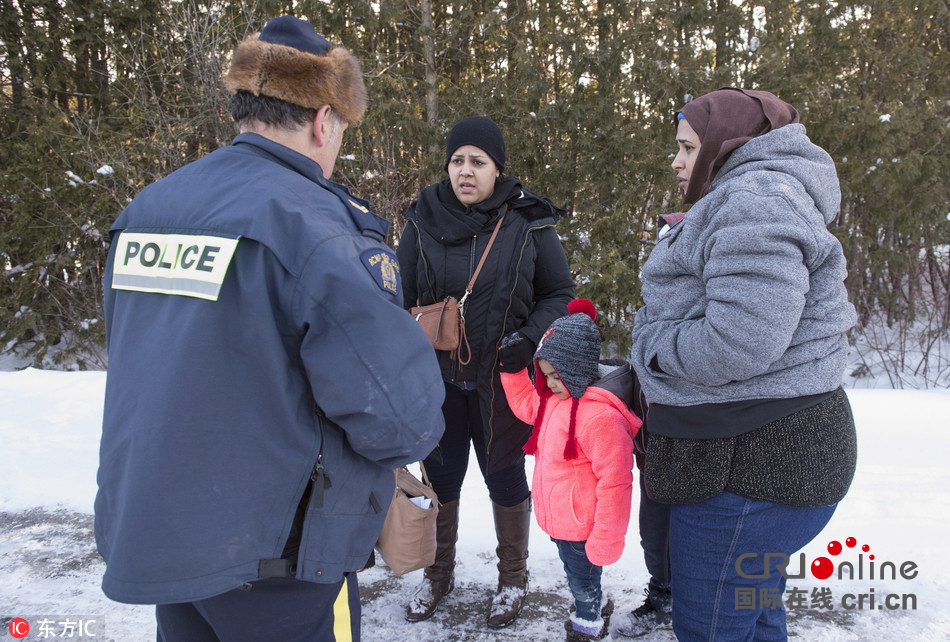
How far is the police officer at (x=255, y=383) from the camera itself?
1201mm

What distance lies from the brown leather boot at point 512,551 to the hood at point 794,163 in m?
1.63

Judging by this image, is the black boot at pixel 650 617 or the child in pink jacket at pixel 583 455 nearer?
the child in pink jacket at pixel 583 455

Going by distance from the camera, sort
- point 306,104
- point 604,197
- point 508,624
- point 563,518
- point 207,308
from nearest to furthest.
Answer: point 207,308 < point 306,104 < point 563,518 < point 508,624 < point 604,197

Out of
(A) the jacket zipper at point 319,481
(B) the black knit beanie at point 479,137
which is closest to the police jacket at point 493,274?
(B) the black knit beanie at point 479,137

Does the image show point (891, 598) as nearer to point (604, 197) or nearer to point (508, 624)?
point (508, 624)

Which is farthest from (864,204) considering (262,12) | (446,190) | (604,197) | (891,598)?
(262,12)

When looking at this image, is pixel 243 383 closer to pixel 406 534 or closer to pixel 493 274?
pixel 406 534

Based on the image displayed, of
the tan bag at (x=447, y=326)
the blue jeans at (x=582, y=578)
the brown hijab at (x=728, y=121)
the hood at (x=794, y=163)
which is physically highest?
the brown hijab at (x=728, y=121)

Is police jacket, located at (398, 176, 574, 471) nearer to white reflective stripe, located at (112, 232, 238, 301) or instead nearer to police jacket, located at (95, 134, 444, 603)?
police jacket, located at (95, 134, 444, 603)

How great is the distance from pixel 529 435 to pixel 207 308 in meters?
1.72

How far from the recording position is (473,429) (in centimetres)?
271

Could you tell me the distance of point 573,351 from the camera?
2.22m

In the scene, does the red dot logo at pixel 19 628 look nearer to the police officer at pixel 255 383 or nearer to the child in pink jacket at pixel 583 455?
the police officer at pixel 255 383

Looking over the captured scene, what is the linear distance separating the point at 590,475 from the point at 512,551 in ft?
2.27
